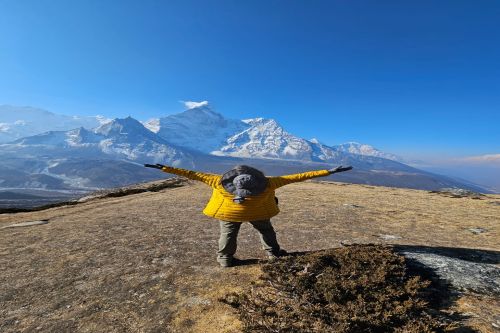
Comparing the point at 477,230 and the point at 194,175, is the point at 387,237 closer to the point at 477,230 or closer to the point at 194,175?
the point at 477,230

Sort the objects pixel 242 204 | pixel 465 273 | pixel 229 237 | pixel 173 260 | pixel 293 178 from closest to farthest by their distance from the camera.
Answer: pixel 465 273 < pixel 242 204 < pixel 229 237 < pixel 293 178 < pixel 173 260

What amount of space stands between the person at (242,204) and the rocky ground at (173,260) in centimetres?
73

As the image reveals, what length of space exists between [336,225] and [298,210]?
4118mm

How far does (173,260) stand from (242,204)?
3.30 m

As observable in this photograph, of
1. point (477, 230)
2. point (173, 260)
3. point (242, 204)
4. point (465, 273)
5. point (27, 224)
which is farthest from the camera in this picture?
point (27, 224)

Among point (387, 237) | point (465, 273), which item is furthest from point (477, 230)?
point (465, 273)

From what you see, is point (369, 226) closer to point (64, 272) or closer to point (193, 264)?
point (193, 264)

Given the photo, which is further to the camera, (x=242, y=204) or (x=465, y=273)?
(x=242, y=204)

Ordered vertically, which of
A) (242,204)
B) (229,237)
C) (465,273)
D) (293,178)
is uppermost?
(293,178)

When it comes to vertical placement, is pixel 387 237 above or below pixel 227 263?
below

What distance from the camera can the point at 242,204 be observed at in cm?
1112

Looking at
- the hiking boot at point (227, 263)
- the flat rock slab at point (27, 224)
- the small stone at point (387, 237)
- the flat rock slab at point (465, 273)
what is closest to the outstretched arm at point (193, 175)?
the hiking boot at point (227, 263)

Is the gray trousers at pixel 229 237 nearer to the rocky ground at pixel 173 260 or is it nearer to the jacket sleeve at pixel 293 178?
the rocky ground at pixel 173 260

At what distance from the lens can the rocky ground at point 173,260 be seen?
27.6 feet
